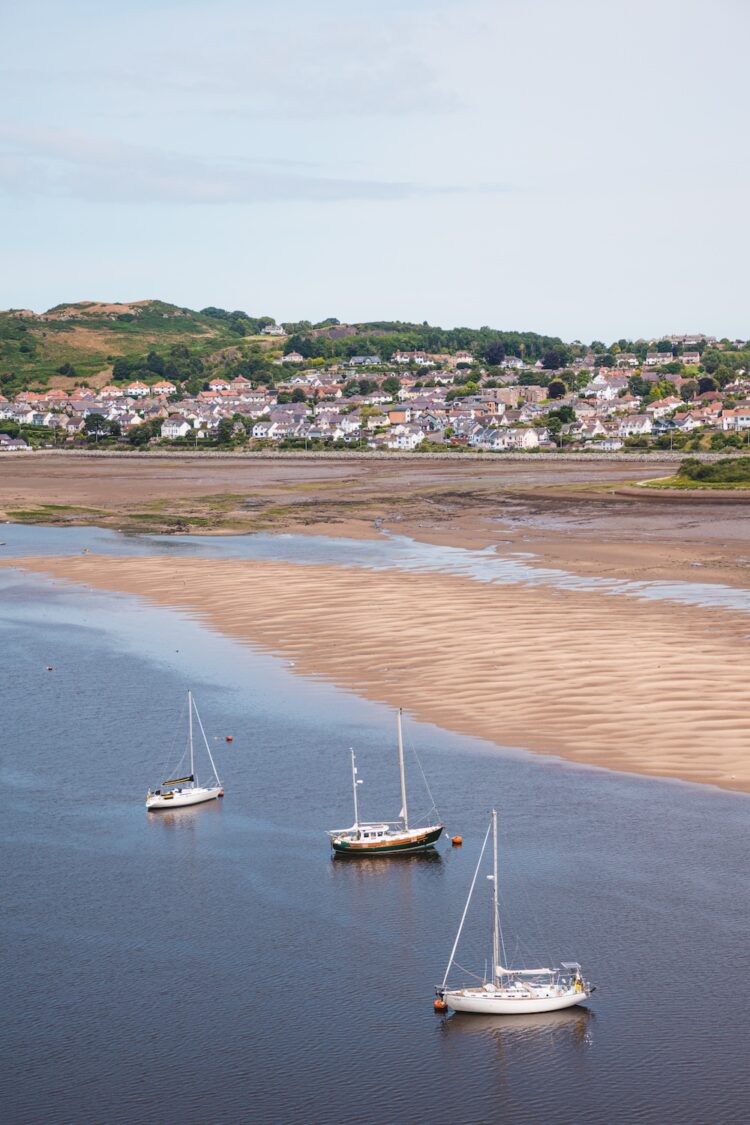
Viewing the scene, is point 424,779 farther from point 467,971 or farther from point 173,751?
point 467,971

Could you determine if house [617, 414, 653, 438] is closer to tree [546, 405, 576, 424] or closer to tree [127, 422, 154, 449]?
tree [546, 405, 576, 424]

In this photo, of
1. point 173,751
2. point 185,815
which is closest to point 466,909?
point 185,815

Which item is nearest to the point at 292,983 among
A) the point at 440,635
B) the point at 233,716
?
the point at 233,716

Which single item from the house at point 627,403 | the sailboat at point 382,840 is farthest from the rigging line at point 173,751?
the house at point 627,403

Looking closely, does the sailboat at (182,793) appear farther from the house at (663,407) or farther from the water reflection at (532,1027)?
the house at (663,407)

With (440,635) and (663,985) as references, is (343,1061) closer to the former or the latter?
(663,985)

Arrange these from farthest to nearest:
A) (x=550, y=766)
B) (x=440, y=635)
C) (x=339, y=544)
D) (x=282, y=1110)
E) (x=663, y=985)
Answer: (x=339, y=544) < (x=440, y=635) < (x=550, y=766) < (x=663, y=985) < (x=282, y=1110)
